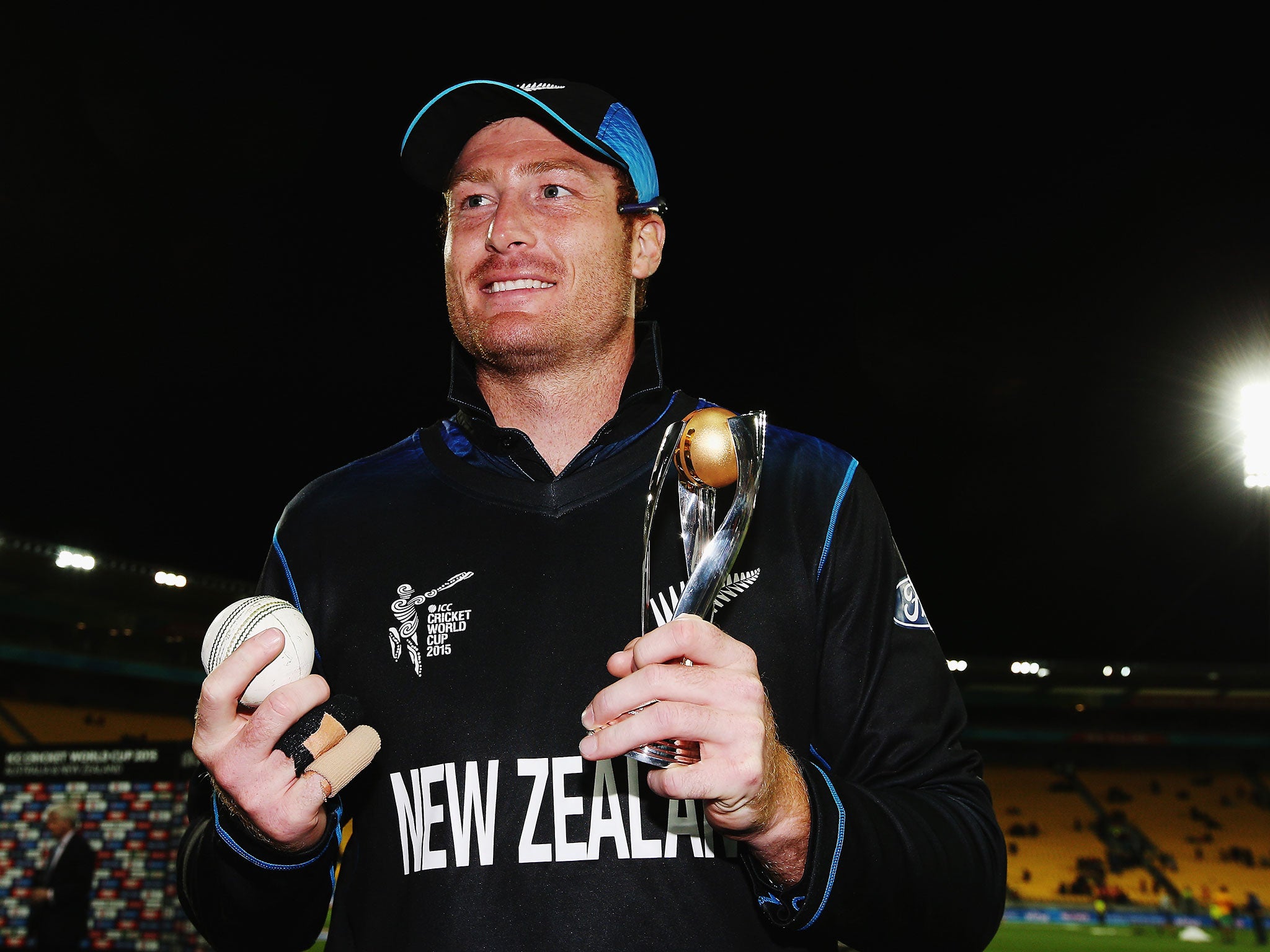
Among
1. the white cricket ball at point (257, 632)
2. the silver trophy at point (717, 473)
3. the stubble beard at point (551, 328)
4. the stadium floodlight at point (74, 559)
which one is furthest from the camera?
the stadium floodlight at point (74, 559)

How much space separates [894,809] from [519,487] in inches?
33.6

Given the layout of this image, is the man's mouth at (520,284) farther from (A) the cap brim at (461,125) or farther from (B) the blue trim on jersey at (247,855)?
(B) the blue trim on jersey at (247,855)

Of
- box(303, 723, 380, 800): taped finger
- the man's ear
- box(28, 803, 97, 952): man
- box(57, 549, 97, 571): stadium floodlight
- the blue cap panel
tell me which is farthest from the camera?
box(57, 549, 97, 571): stadium floodlight

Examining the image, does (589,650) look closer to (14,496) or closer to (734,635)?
(734,635)

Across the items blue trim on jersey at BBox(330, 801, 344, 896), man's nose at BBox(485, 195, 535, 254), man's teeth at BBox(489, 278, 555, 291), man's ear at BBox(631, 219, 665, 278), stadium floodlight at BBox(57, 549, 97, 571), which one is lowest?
blue trim on jersey at BBox(330, 801, 344, 896)

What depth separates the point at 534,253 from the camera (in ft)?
6.15

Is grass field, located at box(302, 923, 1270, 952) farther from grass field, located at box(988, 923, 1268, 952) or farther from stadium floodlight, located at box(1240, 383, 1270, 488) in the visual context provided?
stadium floodlight, located at box(1240, 383, 1270, 488)

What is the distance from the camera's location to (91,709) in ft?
70.4

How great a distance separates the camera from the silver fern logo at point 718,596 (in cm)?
161

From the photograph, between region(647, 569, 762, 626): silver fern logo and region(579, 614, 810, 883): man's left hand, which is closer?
region(579, 614, 810, 883): man's left hand

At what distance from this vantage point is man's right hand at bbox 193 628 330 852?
124cm

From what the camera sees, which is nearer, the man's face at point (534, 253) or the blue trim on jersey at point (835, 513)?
the blue trim on jersey at point (835, 513)

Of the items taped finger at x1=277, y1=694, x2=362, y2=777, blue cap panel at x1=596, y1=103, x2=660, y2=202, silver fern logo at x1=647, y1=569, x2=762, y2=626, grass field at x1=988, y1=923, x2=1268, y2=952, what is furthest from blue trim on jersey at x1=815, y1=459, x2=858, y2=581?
grass field at x1=988, y1=923, x2=1268, y2=952

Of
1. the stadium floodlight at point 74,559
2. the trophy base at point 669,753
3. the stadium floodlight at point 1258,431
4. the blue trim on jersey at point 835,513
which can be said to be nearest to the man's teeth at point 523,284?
the blue trim on jersey at point 835,513
